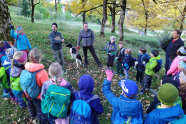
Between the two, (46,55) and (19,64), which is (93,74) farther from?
(19,64)

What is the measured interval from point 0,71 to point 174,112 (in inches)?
162

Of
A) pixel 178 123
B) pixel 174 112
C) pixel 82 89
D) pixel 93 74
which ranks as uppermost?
pixel 82 89

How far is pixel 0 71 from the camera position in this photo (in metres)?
3.53

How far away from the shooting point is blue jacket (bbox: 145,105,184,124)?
73.7 inches

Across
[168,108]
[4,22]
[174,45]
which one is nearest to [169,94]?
[168,108]

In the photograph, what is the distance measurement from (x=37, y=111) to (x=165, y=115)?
2928mm

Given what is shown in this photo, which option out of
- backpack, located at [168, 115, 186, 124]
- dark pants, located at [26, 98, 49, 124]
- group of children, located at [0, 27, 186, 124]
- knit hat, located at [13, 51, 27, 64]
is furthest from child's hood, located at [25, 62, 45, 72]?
backpack, located at [168, 115, 186, 124]

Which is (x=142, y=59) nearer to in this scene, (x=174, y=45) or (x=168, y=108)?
(x=174, y=45)

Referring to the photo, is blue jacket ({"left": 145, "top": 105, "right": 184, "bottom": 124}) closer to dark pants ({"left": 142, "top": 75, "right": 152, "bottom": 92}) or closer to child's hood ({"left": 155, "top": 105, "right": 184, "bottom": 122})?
child's hood ({"left": 155, "top": 105, "right": 184, "bottom": 122})

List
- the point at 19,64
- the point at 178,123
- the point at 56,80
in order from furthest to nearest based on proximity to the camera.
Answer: the point at 19,64 → the point at 56,80 → the point at 178,123

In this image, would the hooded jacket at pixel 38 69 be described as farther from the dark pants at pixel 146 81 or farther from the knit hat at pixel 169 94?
the dark pants at pixel 146 81

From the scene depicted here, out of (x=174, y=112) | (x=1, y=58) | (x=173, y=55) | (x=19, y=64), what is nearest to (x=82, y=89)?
(x=174, y=112)

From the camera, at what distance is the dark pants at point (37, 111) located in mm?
3139

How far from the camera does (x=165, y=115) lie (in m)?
1.90
